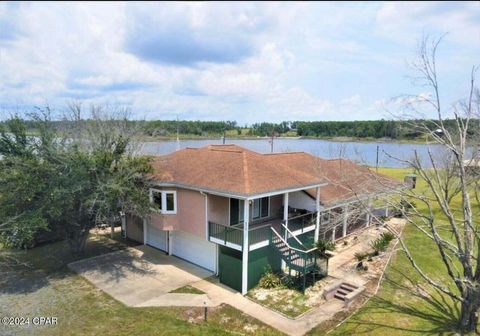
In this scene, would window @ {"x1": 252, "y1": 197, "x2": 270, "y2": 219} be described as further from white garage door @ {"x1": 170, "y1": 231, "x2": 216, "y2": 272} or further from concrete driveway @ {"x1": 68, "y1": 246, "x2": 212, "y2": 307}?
concrete driveway @ {"x1": 68, "y1": 246, "x2": 212, "y2": 307}

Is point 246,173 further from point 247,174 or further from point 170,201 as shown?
point 170,201

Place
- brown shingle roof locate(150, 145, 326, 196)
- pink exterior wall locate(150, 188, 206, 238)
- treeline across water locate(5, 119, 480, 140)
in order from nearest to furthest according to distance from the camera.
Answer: brown shingle roof locate(150, 145, 326, 196) < pink exterior wall locate(150, 188, 206, 238) < treeline across water locate(5, 119, 480, 140)

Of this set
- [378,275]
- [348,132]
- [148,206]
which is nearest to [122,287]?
[148,206]

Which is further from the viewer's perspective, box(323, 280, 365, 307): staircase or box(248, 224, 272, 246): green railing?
box(248, 224, 272, 246): green railing


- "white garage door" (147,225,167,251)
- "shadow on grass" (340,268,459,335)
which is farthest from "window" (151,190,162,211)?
"shadow on grass" (340,268,459,335)

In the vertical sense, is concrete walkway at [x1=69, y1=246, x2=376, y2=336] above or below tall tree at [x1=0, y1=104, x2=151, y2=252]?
below

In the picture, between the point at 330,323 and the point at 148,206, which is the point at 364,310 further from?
the point at 148,206

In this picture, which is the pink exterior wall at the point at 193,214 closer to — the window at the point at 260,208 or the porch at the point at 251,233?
the porch at the point at 251,233

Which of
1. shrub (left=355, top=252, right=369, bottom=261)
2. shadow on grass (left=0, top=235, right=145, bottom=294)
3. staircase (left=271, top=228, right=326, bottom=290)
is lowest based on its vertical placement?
shadow on grass (left=0, top=235, right=145, bottom=294)
